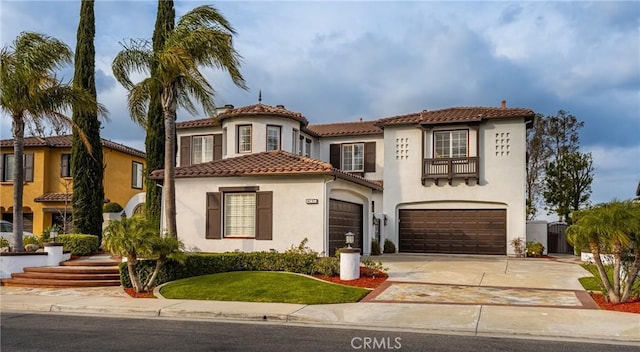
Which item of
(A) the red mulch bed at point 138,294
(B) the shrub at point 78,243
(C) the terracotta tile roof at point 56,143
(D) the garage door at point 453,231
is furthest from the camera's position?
(C) the terracotta tile roof at point 56,143

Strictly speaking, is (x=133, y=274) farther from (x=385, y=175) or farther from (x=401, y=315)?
(x=385, y=175)

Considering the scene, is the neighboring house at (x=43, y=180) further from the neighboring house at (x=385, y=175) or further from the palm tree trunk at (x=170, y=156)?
the palm tree trunk at (x=170, y=156)

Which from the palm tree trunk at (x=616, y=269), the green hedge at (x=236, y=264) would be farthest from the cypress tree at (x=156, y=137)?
the palm tree trunk at (x=616, y=269)

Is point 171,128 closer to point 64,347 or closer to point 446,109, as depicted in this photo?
point 64,347

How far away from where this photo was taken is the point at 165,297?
13453mm

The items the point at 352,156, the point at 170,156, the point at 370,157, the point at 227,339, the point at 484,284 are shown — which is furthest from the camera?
the point at 352,156

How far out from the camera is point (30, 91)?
16656 millimetres

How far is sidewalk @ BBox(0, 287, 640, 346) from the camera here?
31.5ft

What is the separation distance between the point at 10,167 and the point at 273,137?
54.5ft

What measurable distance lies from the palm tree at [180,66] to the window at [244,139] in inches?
302

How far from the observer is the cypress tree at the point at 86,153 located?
77.3 ft

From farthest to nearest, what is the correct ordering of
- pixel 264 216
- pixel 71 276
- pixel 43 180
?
pixel 43 180 → pixel 264 216 → pixel 71 276

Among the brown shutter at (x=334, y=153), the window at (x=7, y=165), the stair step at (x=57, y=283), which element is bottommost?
the stair step at (x=57, y=283)

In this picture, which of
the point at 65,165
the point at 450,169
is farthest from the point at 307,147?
the point at 65,165
